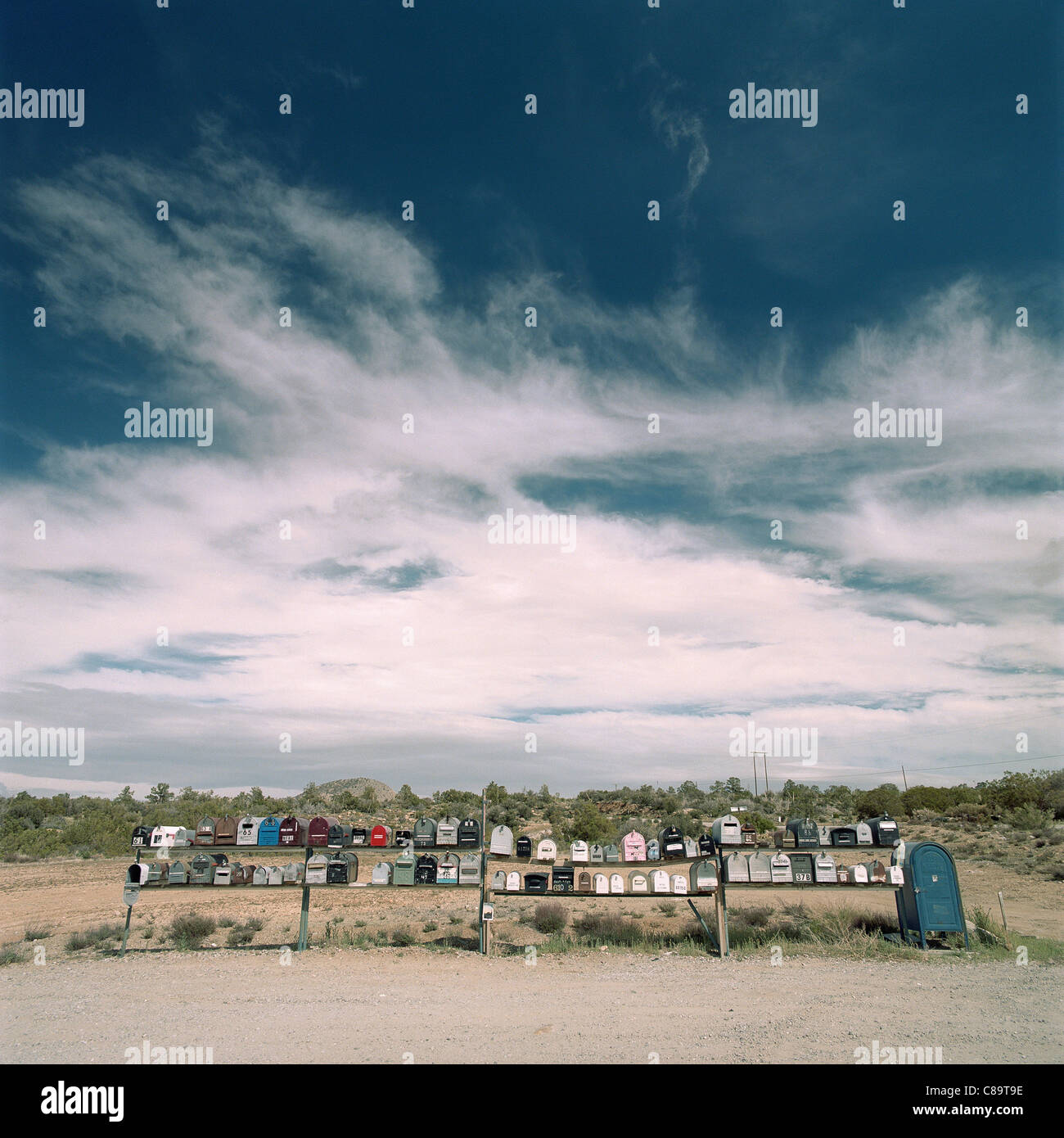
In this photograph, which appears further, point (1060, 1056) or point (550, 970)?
point (550, 970)

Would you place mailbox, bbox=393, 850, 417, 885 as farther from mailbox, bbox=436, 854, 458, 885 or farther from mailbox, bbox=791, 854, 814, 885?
mailbox, bbox=791, 854, 814, 885

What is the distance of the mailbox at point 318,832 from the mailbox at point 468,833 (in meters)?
2.42

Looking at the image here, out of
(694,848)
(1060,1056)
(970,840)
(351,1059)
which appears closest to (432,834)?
(694,848)

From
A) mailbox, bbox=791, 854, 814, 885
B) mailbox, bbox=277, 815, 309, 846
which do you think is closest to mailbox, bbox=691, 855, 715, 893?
mailbox, bbox=791, 854, 814, 885

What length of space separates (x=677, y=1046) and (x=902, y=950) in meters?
7.14

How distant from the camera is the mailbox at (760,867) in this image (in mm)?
12875

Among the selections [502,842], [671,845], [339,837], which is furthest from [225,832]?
[671,845]

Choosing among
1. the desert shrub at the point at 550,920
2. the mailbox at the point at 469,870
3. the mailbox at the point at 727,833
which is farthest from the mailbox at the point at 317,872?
the mailbox at the point at 727,833

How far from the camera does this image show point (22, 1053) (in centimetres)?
742

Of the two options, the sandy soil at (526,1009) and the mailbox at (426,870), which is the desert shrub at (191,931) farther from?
the mailbox at (426,870)

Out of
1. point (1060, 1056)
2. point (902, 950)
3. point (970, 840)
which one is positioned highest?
point (1060, 1056)

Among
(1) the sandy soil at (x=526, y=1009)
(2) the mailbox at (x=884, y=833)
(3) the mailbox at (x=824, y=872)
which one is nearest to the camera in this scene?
Result: (1) the sandy soil at (x=526, y=1009)
